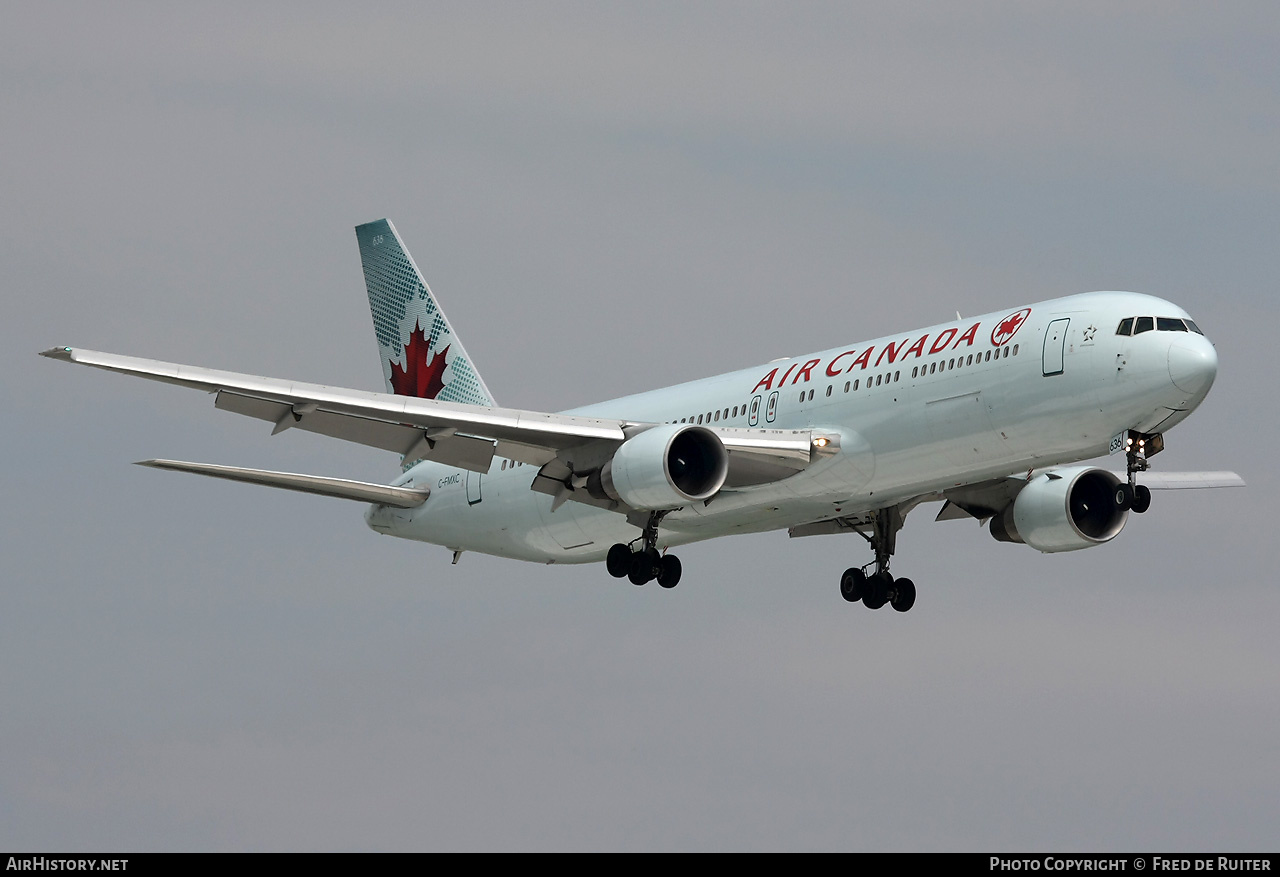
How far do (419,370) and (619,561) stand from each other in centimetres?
1287

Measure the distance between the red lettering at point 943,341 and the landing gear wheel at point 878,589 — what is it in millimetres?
8837

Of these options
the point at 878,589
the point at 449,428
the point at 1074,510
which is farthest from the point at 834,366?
the point at 449,428

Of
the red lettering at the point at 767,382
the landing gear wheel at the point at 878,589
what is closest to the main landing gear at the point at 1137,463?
the red lettering at the point at 767,382

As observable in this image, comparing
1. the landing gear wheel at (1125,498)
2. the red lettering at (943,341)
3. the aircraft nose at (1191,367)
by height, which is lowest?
the landing gear wheel at (1125,498)

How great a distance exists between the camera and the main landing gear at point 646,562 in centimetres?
4219

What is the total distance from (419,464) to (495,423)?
33.5ft

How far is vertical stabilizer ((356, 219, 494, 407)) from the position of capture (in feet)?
173

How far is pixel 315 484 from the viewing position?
45125mm

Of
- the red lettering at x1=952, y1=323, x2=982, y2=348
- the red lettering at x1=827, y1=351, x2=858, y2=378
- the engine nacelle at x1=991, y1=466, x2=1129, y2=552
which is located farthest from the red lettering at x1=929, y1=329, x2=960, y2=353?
the engine nacelle at x1=991, y1=466, x2=1129, y2=552

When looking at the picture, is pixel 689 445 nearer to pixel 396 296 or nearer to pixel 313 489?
pixel 313 489

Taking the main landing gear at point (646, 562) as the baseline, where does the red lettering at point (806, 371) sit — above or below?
above

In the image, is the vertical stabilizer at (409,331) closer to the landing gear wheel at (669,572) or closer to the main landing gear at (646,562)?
the main landing gear at (646,562)

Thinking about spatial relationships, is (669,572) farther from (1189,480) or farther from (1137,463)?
(1189,480)

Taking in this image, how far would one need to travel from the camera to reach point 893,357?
3944 cm
